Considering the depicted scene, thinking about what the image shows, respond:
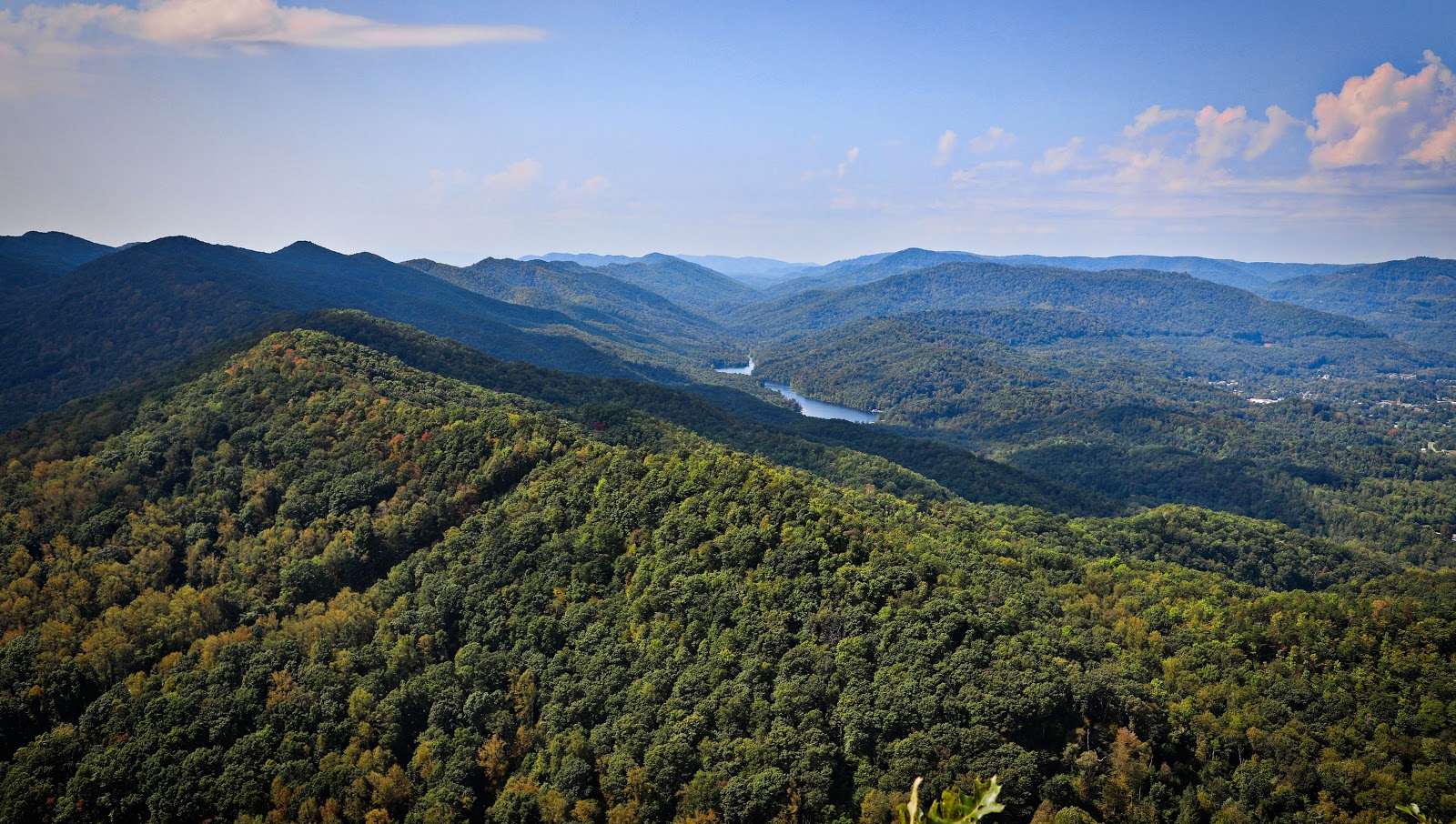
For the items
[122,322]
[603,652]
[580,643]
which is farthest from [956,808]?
[122,322]

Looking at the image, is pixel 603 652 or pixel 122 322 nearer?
pixel 603 652

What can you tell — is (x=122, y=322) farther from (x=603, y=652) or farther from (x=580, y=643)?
(x=603, y=652)

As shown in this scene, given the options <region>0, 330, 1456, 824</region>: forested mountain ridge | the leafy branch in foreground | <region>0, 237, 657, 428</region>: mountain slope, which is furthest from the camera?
<region>0, 237, 657, 428</region>: mountain slope

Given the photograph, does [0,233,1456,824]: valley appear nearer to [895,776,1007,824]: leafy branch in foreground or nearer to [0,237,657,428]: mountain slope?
[895,776,1007,824]: leafy branch in foreground

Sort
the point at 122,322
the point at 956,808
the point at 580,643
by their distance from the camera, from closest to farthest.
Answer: the point at 956,808, the point at 580,643, the point at 122,322

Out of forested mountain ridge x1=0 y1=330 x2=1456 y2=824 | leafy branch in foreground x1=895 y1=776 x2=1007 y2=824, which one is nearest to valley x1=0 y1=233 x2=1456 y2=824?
forested mountain ridge x1=0 y1=330 x2=1456 y2=824
